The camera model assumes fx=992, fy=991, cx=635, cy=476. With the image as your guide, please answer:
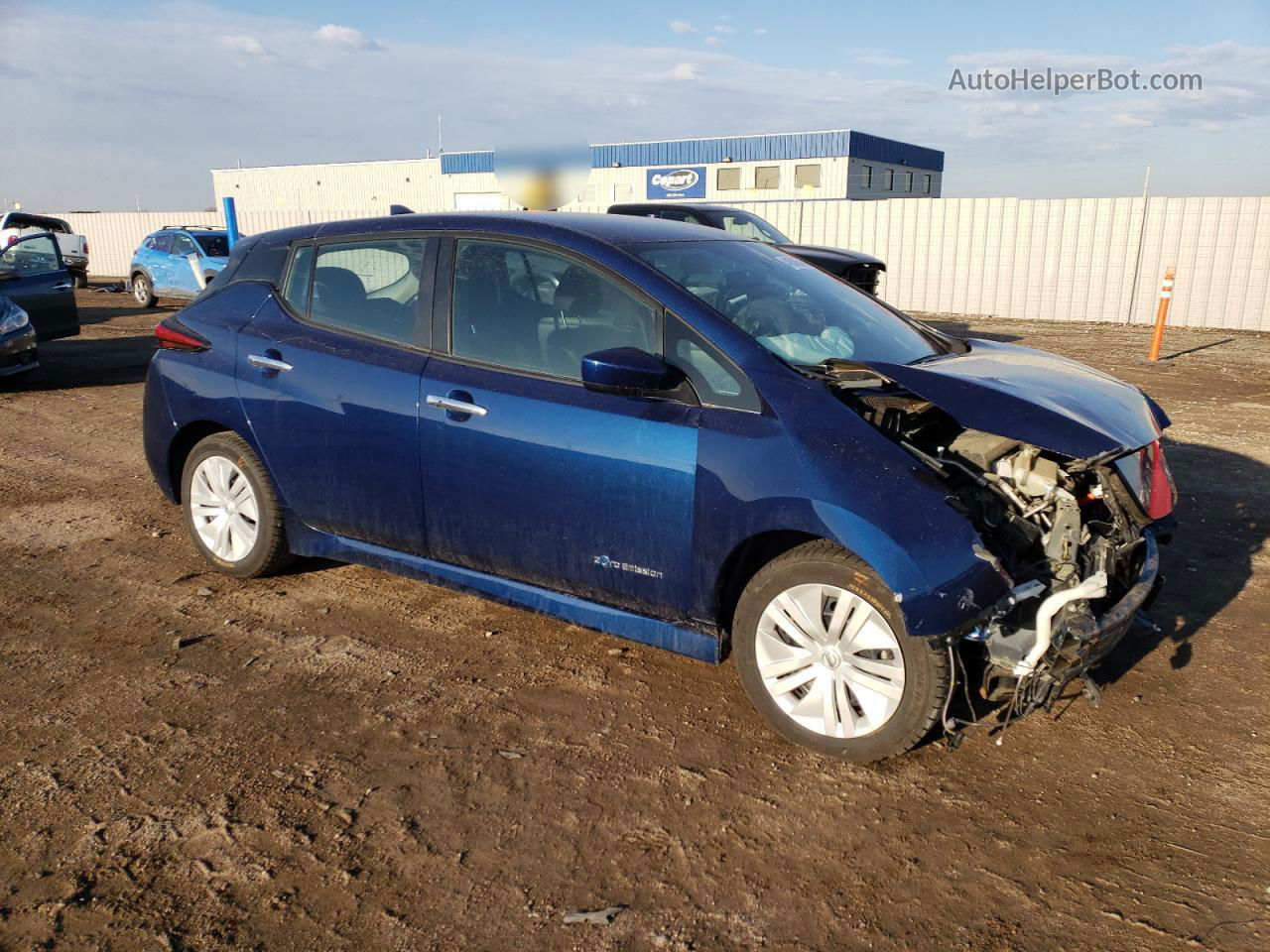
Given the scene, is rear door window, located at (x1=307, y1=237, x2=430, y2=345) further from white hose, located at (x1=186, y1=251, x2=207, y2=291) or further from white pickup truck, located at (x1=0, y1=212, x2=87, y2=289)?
white pickup truck, located at (x1=0, y1=212, x2=87, y2=289)

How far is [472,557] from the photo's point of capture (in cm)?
405

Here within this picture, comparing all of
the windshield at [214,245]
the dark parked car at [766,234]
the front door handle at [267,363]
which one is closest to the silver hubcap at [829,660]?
the front door handle at [267,363]

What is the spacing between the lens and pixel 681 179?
3969cm

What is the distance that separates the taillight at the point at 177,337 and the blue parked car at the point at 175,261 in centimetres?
1411

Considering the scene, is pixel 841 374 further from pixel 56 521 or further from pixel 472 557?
pixel 56 521

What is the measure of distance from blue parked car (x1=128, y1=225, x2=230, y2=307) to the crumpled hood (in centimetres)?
1706

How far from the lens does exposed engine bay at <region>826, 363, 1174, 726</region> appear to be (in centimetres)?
311

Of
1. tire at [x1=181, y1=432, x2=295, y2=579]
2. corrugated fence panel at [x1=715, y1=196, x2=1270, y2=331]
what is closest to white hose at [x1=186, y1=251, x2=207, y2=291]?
corrugated fence panel at [x1=715, y1=196, x2=1270, y2=331]

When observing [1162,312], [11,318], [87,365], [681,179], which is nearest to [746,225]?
[1162,312]

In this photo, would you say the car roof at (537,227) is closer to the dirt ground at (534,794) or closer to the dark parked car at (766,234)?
the dirt ground at (534,794)

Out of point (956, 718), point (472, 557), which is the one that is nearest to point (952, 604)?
point (956, 718)

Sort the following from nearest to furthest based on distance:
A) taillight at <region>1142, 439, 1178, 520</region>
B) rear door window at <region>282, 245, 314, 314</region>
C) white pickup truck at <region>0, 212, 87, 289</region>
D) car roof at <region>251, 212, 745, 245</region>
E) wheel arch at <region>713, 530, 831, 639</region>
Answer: wheel arch at <region>713, 530, 831, 639</region> < taillight at <region>1142, 439, 1178, 520</region> < car roof at <region>251, 212, 745, 245</region> < rear door window at <region>282, 245, 314, 314</region> < white pickup truck at <region>0, 212, 87, 289</region>

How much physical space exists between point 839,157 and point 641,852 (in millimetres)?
38828

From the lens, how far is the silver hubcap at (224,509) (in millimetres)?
4828
